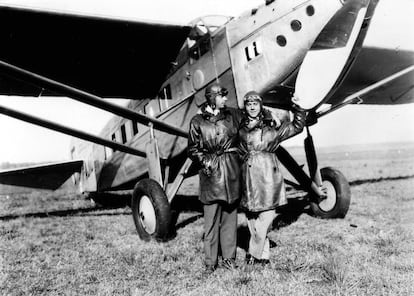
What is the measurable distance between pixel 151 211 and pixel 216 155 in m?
1.63

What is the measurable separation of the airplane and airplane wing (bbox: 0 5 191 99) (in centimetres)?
1

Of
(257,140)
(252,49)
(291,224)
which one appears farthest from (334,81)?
(291,224)

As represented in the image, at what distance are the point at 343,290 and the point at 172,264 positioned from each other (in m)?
1.53

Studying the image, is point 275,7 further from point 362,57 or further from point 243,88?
point 362,57

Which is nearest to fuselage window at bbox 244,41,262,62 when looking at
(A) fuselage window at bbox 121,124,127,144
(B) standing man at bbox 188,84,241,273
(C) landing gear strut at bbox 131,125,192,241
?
(B) standing man at bbox 188,84,241,273

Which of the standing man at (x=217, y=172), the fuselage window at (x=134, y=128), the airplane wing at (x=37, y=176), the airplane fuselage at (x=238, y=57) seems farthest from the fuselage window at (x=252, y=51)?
the airplane wing at (x=37, y=176)

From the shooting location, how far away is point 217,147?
311 centimetres

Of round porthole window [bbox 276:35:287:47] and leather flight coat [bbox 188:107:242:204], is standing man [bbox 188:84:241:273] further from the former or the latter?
round porthole window [bbox 276:35:287:47]

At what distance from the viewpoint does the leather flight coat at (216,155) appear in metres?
3.05

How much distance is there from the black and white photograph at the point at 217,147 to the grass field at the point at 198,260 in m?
0.02

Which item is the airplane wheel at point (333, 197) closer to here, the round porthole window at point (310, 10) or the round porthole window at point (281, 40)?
the round porthole window at point (281, 40)

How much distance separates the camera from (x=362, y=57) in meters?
5.36

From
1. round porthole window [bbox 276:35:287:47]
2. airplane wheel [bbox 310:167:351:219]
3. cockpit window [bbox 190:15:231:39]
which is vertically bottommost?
airplane wheel [bbox 310:167:351:219]

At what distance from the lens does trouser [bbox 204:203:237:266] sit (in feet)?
10.2
